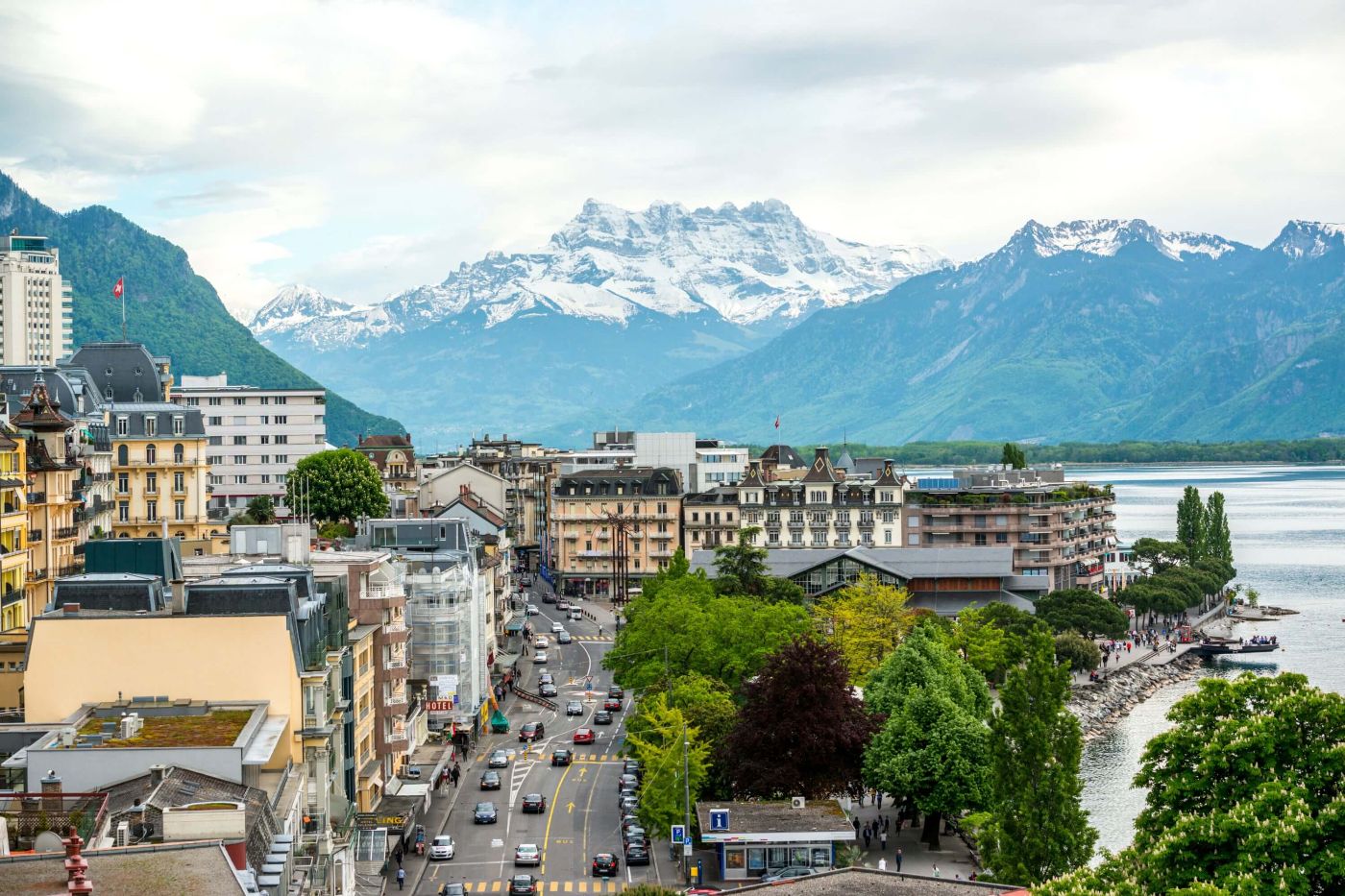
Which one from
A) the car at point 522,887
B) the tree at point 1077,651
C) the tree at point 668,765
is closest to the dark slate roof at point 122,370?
the tree at point 668,765

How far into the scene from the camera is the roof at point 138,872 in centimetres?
2817

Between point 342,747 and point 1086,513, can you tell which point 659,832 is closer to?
point 342,747

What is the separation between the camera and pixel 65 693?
53031 mm

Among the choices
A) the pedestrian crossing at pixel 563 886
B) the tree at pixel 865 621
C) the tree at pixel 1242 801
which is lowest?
the pedestrian crossing at pixel 563 886

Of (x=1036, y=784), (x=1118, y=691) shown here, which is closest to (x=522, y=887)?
(x=1036, y=784)

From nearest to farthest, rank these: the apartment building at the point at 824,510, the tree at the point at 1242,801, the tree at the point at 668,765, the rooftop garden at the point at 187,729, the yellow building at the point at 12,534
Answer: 1. the tree at the point at 1242,801
2. the rooftop garden at the point at 187,729
3. the tree at the point at 668,765
4. the yellow building at the point at 12,534
5. the apartment building at the point at 824,510

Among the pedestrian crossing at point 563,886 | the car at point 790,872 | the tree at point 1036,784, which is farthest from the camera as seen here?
the car at point 790,872

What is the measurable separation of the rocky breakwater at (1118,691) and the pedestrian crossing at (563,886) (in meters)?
61.3

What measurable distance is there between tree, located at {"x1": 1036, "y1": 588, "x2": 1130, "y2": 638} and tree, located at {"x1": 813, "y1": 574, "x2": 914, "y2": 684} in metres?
18.5

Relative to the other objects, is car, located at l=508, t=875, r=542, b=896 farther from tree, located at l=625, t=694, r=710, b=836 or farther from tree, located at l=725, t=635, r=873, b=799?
tree, located at l=725, t=635, r=873, b=799

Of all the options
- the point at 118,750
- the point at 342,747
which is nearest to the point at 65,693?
the point at 118,750

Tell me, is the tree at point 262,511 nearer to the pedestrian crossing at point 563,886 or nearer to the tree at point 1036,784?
the pedestrian crossing at point 563,886

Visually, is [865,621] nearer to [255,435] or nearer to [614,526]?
[614,526]

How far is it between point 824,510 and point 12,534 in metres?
104
